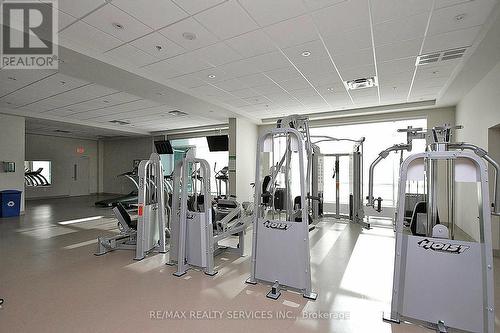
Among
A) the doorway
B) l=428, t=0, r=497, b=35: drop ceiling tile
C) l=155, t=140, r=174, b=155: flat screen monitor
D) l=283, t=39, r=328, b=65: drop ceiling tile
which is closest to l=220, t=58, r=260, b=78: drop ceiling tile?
l=283, t=39, r=328, b=65: drop ceiling tile

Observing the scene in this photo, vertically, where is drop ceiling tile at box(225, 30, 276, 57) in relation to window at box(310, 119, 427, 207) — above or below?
above

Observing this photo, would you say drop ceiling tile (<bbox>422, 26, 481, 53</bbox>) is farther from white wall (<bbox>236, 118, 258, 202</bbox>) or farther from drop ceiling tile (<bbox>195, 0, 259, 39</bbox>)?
white wall (<bbox>236, 118, 258, 202</bbox>)

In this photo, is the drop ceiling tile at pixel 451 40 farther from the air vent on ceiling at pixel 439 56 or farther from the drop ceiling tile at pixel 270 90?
the drop ceiling tile at pixel 270 90

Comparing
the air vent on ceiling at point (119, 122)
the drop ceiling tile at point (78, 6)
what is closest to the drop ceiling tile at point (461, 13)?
the drop ceiling tile at point (78, 6)

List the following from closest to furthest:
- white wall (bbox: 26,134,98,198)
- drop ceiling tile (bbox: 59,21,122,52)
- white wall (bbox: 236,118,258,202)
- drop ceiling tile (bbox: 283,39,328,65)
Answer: drop ceiling tile (bbox: 59,21,122,52)
drop ceiling tile (bbox: 283,39,328,65)
white wall (bbox: 236,118,258,202)
white wall (bbox: 26,134,98,198)

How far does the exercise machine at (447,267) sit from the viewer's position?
2.11 m

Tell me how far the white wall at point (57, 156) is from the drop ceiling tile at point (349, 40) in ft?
43.6

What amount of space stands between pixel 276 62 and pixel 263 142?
1.71 m

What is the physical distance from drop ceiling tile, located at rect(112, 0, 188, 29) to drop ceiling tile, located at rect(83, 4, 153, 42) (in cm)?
10

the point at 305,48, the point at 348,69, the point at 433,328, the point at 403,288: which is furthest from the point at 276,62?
the point at 433,328

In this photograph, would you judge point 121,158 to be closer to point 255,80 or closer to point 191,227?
point 255,80

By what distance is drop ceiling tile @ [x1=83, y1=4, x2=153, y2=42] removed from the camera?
9.35 ft

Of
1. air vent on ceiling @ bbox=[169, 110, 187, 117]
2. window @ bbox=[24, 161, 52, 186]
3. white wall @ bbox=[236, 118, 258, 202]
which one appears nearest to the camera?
air vent on ceiling @ bbox=[169, 110, 187, 117]

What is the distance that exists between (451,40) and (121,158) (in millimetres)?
13673
